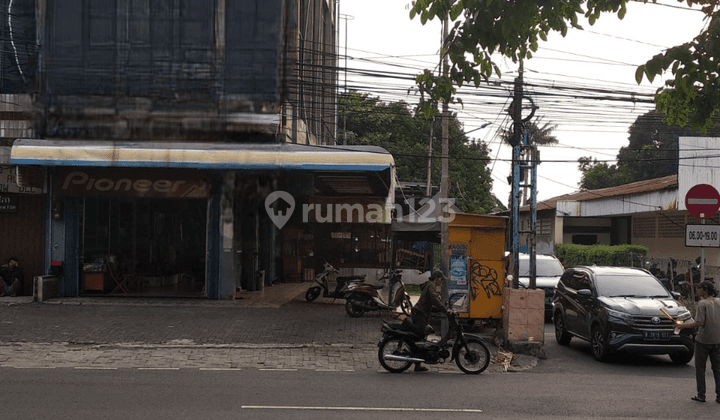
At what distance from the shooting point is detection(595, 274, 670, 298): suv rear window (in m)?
14.1

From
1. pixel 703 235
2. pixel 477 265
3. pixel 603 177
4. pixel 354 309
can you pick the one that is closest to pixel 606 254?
pixel 477 265

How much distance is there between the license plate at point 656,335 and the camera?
12750 mm

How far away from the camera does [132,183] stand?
62.9 feet

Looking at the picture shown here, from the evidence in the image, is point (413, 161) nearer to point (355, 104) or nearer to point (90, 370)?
point (355, 104)

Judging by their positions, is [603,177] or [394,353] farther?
[603,177]

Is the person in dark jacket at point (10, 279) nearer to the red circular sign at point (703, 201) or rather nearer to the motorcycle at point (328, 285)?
the motorcycle at point (328, 285)

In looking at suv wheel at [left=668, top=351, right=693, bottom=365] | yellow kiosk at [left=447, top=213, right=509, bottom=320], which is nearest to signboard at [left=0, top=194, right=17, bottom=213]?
yellow kiosk at [left=447, top=213, right=509, bottom=320]

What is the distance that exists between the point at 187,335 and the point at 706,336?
9.68 m

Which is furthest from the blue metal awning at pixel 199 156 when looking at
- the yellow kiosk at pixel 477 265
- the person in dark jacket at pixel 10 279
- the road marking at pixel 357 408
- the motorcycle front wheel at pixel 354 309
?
the road marking at pixel 357 408

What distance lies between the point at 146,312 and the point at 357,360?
22.8 ft

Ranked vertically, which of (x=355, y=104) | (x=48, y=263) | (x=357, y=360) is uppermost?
(x=355, y=104)

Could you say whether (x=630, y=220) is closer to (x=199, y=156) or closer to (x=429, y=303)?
(x=199, y=156)

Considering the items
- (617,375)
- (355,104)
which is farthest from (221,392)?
(355,104)

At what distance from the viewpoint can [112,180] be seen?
19.2 metres
